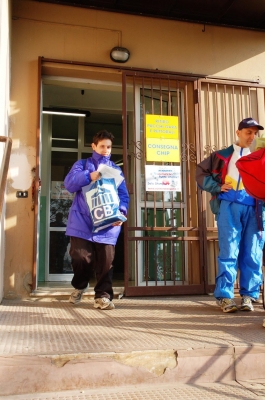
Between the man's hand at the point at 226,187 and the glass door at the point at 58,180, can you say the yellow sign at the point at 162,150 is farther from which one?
the glass door at the point at 58,180

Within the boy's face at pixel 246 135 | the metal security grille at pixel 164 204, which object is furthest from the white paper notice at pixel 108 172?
the boy's face at pixel 246 135

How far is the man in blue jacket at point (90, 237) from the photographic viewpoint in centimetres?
389

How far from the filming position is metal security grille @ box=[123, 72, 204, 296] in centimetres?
494

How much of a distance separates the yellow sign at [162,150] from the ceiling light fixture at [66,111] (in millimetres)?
2627

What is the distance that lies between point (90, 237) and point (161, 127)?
6.30 feet

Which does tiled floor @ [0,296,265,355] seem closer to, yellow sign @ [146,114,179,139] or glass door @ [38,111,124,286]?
yellow sign @ [146,114,179,139]

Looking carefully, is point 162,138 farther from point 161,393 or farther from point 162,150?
point 161,393

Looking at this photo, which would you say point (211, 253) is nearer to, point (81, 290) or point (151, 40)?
point (81, 290)

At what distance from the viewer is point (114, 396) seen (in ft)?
7.29

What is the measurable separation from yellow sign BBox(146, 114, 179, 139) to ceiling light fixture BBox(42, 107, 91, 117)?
250 centimetres

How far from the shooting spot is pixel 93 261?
4.00 meters

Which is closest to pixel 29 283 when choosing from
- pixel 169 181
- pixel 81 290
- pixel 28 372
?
pixel 81 290

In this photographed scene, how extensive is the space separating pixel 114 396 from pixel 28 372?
485mm

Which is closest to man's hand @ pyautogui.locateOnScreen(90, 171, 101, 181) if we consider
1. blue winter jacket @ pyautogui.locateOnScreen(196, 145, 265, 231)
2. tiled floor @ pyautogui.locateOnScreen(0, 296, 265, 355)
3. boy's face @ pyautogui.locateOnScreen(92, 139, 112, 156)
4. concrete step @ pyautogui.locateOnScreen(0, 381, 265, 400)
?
boy's face @ pyautogui.locateOnScreen(92, 139, 112, 156)
